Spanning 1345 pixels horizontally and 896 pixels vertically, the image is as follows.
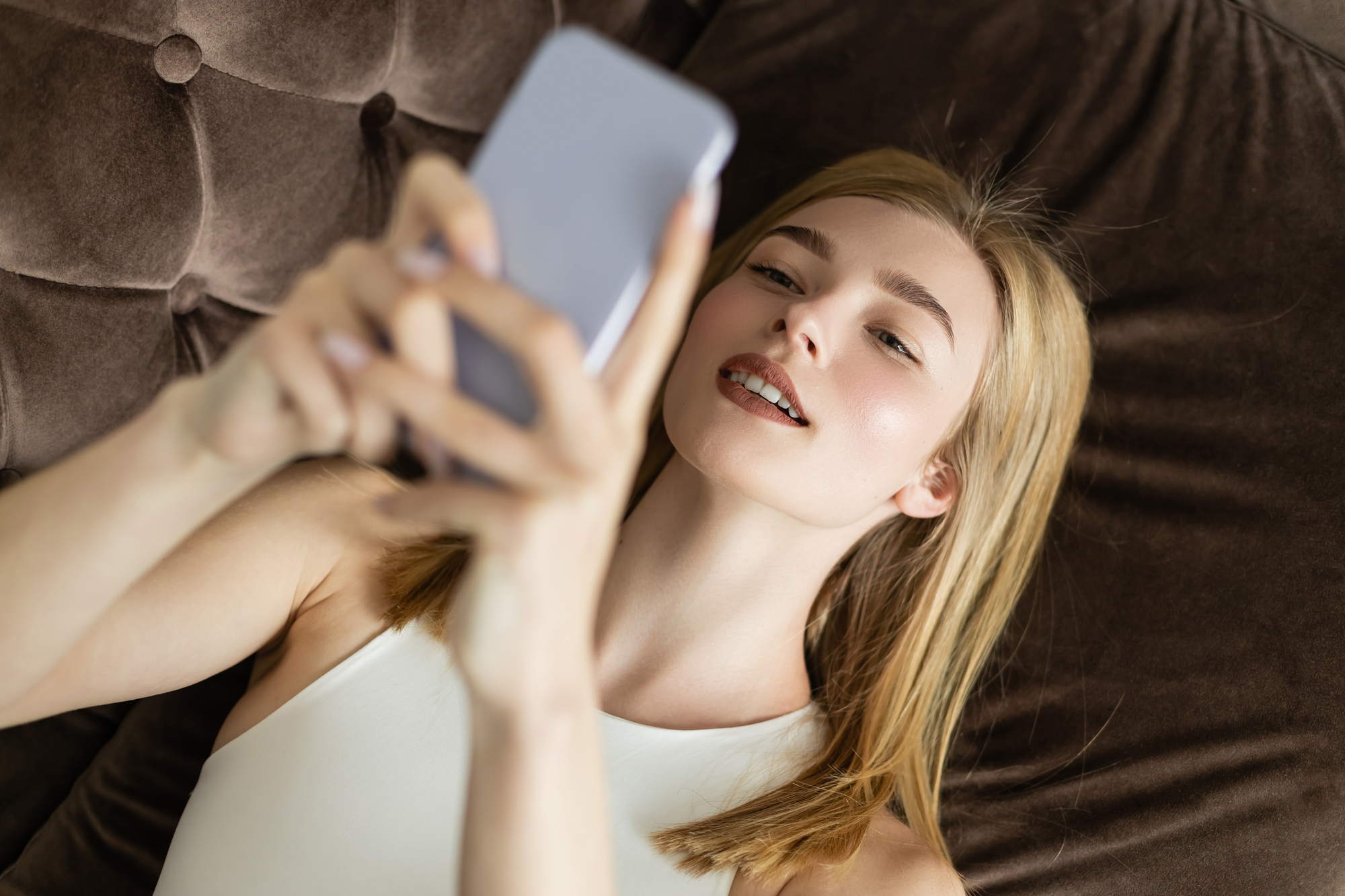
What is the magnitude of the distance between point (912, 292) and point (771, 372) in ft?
0.64

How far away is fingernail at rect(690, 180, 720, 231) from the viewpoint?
475mm

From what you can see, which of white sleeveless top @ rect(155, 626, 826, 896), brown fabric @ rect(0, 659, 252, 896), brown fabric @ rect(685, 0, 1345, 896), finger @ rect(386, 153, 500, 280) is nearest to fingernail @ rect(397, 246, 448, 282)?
finger @ rect(386, 153, 500, 280)

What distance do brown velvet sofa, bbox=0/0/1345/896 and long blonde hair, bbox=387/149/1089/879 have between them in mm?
70

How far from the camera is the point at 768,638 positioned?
3.55ft

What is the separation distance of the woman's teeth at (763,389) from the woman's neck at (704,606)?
135 mm

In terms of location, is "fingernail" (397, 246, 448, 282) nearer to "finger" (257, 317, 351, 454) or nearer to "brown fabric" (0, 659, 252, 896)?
"finger" (257, 317, 351, 454)

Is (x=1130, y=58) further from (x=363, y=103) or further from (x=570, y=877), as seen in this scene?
(x=570, y=877)

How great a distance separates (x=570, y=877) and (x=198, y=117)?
0.86 m

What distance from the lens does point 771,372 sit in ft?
2.97

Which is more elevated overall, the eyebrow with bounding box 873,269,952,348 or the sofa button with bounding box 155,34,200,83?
the sofa button with bounding box 155,34,200,83

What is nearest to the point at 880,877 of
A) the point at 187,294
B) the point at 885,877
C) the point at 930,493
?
the point at 885,877

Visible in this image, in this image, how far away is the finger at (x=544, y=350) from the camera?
Answer: 0.43 m

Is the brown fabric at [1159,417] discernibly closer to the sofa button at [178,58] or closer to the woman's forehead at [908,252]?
the woman's forehead at [908,252]

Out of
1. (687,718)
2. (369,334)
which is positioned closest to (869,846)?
(687,718)
